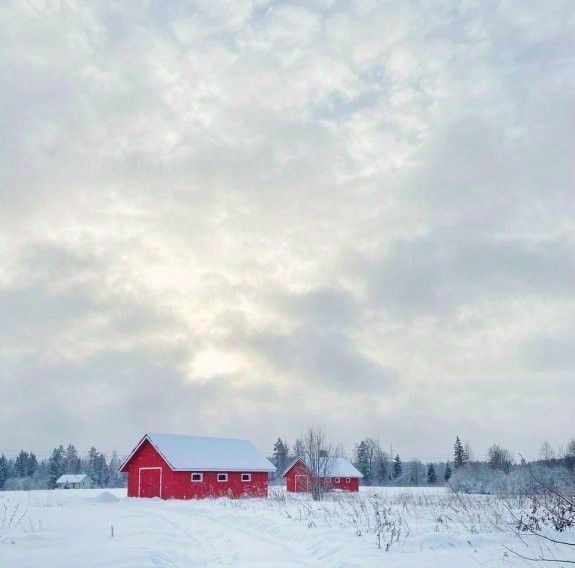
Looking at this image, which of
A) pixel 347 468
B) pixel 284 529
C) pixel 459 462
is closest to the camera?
pixel 284 529

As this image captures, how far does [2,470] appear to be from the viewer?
336 ft

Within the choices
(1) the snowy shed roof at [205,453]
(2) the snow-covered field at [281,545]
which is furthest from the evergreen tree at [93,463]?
(2) the snow-covered field at [281,545]

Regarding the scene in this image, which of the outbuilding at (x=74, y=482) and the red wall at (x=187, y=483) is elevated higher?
the red wall at (x=187, y=483)

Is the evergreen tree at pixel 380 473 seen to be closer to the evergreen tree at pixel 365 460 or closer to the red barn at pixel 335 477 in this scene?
the evergreen tree at pixel 365 460

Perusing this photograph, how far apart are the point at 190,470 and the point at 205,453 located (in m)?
3.40

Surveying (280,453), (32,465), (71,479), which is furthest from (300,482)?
(32,465)

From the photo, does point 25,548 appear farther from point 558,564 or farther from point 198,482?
point 198,482

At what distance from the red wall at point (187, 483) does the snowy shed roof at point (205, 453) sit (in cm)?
58

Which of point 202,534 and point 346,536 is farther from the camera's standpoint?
point 202,534

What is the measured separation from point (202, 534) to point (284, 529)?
113 inches

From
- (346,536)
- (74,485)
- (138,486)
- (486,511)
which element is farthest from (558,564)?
(74,485)

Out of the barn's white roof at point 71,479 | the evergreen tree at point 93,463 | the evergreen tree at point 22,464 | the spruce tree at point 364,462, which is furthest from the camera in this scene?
the evergreen tree at point 22,464

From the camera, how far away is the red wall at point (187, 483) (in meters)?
42.2

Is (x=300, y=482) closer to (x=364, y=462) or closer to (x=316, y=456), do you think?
(x=316, y=456)
